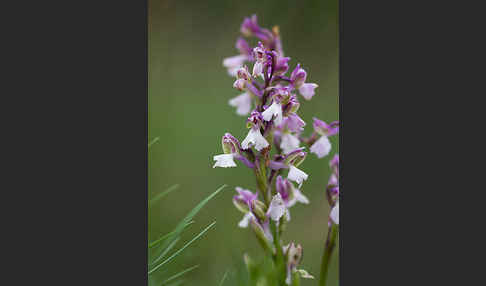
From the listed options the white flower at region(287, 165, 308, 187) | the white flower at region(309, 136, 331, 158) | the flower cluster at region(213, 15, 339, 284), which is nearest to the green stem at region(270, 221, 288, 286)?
the flower cluster at region(213, 15, 339, 284)

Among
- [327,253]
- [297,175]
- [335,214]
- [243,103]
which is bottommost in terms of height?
[327,253]

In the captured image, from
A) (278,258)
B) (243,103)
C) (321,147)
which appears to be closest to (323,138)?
(321,147)

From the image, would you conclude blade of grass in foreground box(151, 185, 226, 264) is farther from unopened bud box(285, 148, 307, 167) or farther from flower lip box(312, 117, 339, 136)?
flower lip box(312, 117, 339, 136)

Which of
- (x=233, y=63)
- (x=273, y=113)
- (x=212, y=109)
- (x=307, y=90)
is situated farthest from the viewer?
(x=212, y=109)

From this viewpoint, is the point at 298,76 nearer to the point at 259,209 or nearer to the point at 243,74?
the point at 243,74

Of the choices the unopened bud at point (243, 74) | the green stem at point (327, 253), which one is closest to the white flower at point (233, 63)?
the unopened bud at point (243, 74)

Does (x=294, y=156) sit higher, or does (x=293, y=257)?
(x=294, y=156)

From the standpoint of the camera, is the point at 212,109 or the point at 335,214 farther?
the point at 212,109
